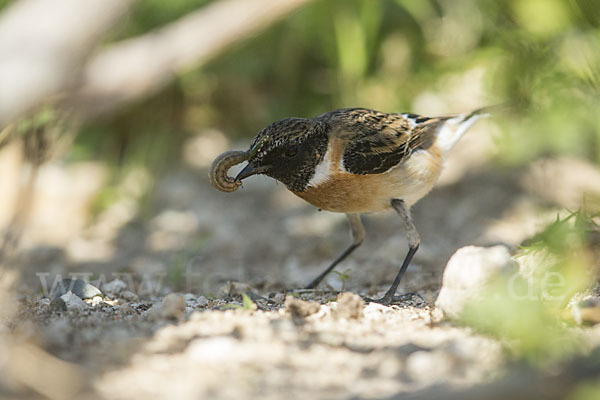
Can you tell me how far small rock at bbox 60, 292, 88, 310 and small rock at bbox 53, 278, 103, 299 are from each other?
279mm

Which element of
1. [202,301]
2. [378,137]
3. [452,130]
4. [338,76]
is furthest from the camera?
[338,76]

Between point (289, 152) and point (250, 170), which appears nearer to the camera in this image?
point (250, 170)

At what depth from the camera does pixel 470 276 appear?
3.55 metres

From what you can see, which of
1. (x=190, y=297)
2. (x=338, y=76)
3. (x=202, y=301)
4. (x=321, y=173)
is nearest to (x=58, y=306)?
(x=202, y=301)

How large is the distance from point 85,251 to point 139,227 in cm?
84

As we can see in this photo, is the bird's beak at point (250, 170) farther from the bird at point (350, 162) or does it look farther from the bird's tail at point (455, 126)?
the bird's tail at point (455, 126)

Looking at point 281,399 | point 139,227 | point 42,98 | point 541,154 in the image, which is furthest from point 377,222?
point 281,399

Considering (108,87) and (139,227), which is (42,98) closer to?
(108,87)

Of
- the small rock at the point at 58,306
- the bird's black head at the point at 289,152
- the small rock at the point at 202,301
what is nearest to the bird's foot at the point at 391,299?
the bird's black head at the point at 289,152

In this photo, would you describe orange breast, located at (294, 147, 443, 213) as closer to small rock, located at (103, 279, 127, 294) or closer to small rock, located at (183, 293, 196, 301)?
small rock, located at (183, 293, 196, 301)

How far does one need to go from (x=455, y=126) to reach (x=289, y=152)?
1.76m

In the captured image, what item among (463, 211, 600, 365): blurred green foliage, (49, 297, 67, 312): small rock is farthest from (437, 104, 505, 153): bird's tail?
(49, 297, 67, 312): small rock

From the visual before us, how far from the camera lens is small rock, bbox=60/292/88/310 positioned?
12.7ft

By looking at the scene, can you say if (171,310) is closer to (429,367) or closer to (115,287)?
(429,367)
